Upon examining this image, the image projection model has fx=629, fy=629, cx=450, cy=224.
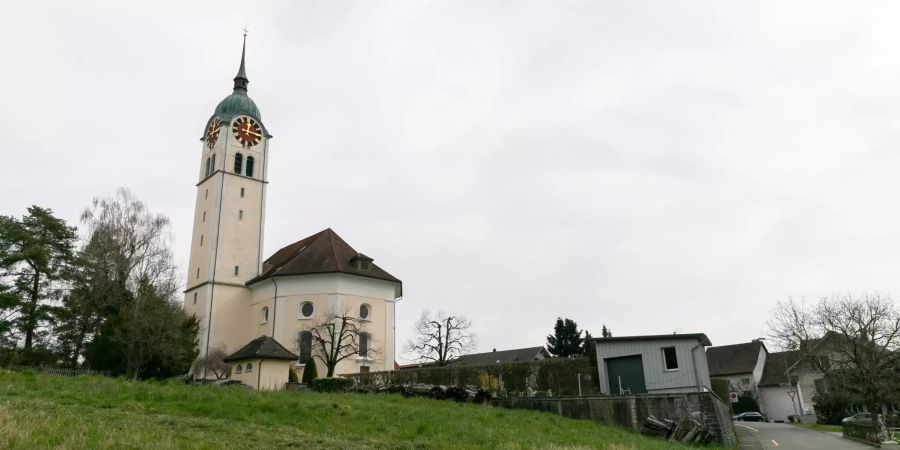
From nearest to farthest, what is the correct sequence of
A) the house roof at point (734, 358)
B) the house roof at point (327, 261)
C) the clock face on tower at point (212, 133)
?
1. the house roof at point (327, 261)
2. the clock face on tower at point (212, 133)
3. the house roof at point (734, 358)

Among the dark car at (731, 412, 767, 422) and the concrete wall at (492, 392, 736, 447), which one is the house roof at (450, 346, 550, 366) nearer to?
the dark car at (731, 412, 767, 422)

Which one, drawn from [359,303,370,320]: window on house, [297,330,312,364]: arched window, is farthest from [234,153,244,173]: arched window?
[359,303,370,320]: window on house

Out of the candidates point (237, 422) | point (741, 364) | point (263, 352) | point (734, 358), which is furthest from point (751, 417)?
point (237, 422)

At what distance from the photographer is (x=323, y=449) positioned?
11883 millimetres

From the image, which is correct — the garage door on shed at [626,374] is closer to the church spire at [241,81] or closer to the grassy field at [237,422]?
the grassy field at [237,422]

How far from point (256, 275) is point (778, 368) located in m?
54.2

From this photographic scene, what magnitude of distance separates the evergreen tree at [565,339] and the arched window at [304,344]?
119 ft

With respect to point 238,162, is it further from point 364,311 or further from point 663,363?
point 663,363

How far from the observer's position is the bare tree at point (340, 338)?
39.9 metres

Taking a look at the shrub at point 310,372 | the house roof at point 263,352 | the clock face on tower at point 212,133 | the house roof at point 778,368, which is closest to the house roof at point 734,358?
the house roof at point 778,368

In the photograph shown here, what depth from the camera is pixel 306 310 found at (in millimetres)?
43000

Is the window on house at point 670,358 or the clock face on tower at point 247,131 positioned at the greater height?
the clock face on tower at point 247,131

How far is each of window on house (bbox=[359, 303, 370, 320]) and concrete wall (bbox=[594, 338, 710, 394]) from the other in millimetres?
18663

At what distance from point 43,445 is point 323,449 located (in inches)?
179
